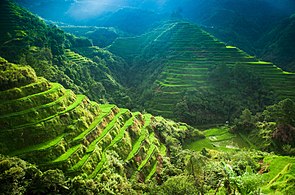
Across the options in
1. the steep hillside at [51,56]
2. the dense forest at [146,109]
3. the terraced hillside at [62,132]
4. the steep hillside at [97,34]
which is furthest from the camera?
the steep hillside at [97,34]

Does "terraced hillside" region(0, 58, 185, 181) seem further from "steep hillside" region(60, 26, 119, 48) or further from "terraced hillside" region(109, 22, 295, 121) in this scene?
"steep hillside" region(60, 26, 119, 48)

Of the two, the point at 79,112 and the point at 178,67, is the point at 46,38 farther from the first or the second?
the point at 79,112

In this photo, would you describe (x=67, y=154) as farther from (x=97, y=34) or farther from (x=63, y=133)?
(x=97, y=34)

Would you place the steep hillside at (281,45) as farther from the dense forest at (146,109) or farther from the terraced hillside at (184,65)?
the terraced hillside at (184,65)

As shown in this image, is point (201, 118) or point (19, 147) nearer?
point (19, 147)

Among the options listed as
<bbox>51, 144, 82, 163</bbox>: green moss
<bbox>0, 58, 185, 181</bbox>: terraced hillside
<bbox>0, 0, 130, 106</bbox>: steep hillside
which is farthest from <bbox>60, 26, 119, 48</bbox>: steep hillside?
<bbox>51, 144, 82, 163</bbox>: green moss

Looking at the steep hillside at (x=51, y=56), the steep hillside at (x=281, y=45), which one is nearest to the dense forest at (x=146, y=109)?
the steep hillside at (x=51, y=56)

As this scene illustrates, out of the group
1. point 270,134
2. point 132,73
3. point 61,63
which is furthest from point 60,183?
point 132,73
